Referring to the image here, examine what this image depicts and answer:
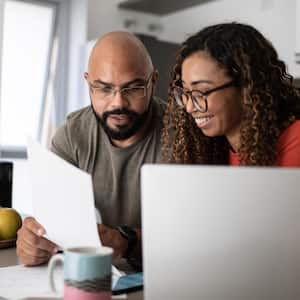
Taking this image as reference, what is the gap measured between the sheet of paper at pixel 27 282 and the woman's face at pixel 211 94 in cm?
37

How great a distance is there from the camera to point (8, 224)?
1.33m

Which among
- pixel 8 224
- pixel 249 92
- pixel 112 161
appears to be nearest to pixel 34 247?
pixel 8 224

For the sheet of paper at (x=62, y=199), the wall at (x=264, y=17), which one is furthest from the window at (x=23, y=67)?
the sheet of paper at (x=62, y=199)

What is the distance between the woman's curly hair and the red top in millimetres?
13

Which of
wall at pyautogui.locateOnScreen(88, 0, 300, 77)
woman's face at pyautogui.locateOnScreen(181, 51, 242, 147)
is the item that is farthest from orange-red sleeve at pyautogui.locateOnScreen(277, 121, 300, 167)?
wall at pyautogui.locateOnScreen(88, 0, 300, 77)

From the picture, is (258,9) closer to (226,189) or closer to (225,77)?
(225,77)

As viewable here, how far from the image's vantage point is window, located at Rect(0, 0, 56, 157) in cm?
361

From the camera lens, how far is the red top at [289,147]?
1057mm

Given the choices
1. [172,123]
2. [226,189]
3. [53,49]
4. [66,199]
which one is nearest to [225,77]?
[172,123]

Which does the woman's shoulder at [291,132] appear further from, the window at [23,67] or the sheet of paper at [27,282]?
the window at [23,67]

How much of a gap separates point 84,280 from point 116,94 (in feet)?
2.41

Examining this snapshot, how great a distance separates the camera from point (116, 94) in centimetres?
133

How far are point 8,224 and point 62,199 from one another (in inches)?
20.4

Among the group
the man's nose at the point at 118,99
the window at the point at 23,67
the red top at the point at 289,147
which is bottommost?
the red top at the point at 289,147
